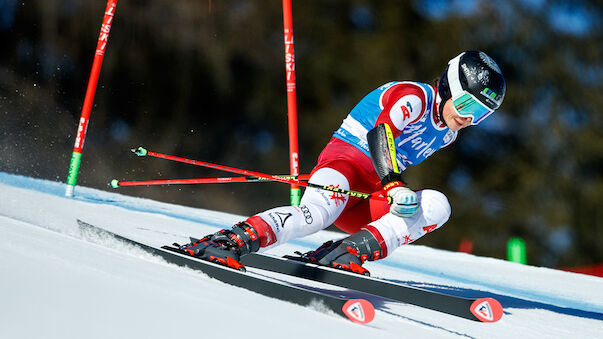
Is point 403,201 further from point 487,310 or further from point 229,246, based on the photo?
point 229,246

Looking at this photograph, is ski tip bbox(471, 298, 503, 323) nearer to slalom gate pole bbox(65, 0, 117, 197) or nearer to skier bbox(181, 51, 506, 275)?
skier bbox(181, 51, 506, 275)

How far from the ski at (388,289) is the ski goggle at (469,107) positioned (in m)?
0.57

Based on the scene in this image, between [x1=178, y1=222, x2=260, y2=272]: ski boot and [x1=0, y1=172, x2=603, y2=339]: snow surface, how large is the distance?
0.29 ft

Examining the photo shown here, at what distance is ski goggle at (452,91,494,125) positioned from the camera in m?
2.12

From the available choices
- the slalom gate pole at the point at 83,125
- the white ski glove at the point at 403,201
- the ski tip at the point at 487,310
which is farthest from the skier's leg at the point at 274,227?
the slalom gate pole at the point at 83,125

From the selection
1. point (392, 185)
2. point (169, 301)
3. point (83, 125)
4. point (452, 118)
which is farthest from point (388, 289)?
point (83, 125)

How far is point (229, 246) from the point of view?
1930 millimetres

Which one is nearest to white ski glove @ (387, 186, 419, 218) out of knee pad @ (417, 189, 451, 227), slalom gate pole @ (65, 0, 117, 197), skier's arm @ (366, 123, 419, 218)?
skier's arm @ (366, 123, 419, 218)

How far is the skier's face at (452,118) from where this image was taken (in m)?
2.17

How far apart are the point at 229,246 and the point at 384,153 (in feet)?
1.70

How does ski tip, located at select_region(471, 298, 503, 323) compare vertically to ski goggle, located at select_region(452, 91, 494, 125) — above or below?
below

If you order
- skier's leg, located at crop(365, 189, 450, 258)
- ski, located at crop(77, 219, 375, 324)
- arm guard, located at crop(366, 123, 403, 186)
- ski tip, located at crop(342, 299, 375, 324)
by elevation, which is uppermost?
arm guard, located at crop(366, 123, 403, 186)

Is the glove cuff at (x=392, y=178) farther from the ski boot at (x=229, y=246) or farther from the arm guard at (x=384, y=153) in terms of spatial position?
the ski boot at (x=229, y=246)

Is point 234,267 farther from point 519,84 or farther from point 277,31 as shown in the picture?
point 277,31
